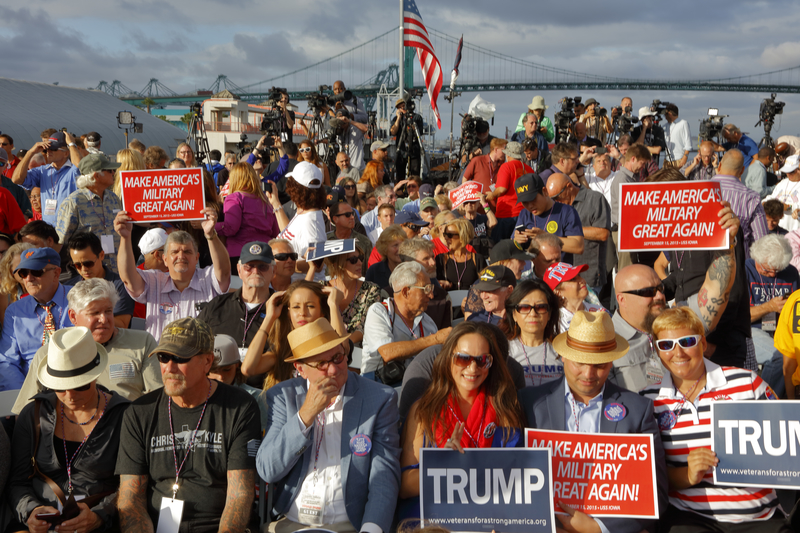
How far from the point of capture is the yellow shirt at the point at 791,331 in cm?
A: 377

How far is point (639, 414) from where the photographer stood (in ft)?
9.69

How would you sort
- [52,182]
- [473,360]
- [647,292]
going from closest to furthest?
[473,360] < [647,292] < [52,182]

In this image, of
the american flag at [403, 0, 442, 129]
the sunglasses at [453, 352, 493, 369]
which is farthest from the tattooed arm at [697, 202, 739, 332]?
the american flag at [403, 0, 442, 129]

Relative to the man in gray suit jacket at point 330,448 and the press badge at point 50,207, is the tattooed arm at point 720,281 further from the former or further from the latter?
the press badge at point 50,207

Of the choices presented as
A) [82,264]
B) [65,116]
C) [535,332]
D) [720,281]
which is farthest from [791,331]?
[65,116]

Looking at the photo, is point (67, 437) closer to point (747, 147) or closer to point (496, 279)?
point (496, 279)

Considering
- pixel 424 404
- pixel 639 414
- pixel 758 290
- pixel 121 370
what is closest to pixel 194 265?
pixel 121 370

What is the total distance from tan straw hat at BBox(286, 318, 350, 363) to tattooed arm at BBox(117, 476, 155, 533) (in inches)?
36.4

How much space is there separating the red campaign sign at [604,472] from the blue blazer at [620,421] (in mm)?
72

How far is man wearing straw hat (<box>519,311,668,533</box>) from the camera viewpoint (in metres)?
2.90

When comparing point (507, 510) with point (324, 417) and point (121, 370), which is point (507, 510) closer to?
point (324, 417)

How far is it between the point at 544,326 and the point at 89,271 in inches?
120

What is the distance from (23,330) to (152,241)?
1125 millimetres

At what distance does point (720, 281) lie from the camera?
3943 mm
